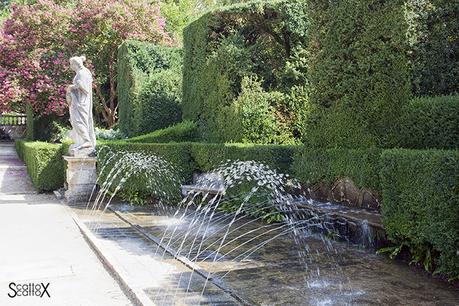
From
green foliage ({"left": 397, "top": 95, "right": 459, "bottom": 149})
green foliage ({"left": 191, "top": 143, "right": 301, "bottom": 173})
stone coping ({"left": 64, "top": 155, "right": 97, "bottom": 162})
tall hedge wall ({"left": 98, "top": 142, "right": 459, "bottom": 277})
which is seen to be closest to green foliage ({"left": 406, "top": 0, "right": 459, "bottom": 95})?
green foliage ({"left": 397, "top": 95, "right": 459, "bottom": 149})

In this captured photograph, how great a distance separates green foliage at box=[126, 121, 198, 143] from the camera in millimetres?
13682

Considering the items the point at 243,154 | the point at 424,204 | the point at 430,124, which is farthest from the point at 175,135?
the point at 424,204

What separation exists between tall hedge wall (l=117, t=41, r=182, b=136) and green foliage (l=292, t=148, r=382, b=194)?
9.03 m

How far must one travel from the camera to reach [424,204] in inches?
201

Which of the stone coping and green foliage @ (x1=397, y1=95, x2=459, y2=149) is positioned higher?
green foliage @ (x1=397, y1=95, x2=459, y2=149)

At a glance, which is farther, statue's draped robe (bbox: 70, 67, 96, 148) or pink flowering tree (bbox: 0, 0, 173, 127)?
pink flowering tree (bbox: 0, 0, 173, 127)

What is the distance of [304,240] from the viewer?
6910 mm

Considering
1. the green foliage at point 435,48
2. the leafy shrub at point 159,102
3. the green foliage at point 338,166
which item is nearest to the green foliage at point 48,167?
the leafy shrub at point 159,102

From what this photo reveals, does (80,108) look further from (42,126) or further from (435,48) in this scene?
(42,126)

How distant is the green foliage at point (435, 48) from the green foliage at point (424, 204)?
9.19 feet

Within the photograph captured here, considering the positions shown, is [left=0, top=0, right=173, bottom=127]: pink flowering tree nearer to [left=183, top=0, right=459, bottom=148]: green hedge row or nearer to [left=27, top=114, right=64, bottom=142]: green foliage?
[left=27, top=114, right=64, bottom=142]: green foliage

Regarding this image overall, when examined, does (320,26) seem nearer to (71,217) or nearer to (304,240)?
(304,240)

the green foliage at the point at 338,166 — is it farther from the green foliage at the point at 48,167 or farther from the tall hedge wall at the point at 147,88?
the tall hedge wall at the point at 147,88

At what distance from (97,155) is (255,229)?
5.43m
